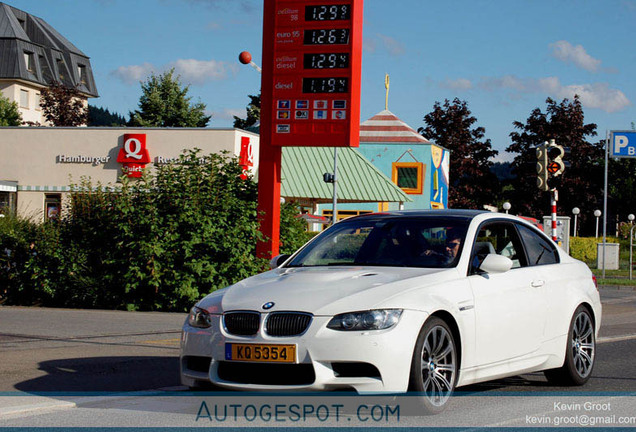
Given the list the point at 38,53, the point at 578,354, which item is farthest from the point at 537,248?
the point at 38,53

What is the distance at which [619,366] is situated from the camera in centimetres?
1001

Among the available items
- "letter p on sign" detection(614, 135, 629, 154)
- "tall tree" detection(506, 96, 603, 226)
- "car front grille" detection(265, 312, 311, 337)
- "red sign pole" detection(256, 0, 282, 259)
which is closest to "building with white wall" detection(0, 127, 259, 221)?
"letter p on sign" detection(614, 135, 629, 154)

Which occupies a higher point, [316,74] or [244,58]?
[244,58]

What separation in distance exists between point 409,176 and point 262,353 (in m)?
48.0

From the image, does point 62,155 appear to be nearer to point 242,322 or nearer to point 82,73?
point 242,322

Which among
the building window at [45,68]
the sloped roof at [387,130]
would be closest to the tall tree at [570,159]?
the sloped roof at [387,130]

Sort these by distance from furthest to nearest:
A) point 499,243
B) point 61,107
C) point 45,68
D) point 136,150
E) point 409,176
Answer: point 45,68 → point 61,107 → point 409,176 → point 136,150 → point 499,243

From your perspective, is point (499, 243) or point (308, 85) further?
point (308, 85)

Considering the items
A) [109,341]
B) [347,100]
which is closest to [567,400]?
[109,341]

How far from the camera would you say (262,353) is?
20.2 feet

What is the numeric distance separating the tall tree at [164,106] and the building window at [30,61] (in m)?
19.9

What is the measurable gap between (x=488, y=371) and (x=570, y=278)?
179cm

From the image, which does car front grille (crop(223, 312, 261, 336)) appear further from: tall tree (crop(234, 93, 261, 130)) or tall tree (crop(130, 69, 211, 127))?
tall tree (crop(234, 93, 261, 130))

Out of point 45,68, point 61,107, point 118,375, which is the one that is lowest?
point 118,375
